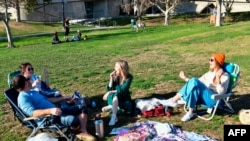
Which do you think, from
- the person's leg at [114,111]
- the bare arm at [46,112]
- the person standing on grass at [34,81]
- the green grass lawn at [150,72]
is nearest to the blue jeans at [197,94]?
the green grass lawn at [150,72]

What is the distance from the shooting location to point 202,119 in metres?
7.73

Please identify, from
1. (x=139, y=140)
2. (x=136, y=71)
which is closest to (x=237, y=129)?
(x=139, y=140)

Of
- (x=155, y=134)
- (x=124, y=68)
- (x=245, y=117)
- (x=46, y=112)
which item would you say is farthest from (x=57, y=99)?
(x=245, y=117)

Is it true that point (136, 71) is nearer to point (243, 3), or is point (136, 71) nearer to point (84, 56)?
point (84, 56)

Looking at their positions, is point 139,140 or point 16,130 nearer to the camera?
point 139,140

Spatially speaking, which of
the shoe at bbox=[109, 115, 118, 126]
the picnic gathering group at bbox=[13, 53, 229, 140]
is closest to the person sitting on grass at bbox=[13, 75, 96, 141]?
the picnic gathering group at bbox=[13, 53, 229, 140]

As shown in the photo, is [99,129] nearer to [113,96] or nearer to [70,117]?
[70,117]

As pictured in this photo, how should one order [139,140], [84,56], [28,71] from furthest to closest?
[84,56], [28,71], [139,140]

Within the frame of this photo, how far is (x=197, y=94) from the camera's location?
763 cm

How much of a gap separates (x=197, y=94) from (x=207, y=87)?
414 mm

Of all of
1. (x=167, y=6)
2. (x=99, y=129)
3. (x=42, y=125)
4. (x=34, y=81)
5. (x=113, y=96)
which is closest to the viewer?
(x=42, y=125)

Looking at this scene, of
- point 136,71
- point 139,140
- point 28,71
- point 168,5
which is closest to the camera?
point 139,140

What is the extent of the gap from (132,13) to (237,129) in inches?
2349

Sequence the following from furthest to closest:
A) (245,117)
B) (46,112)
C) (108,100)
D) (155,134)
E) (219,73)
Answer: (108,100) → (219,73) → (245,117) → (155,134) → (46,112)
